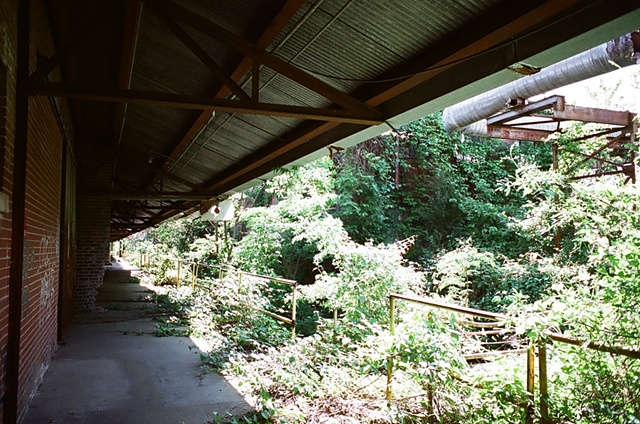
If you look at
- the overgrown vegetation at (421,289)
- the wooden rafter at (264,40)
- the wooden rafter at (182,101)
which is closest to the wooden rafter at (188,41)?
the wooden rafter at (182,101)

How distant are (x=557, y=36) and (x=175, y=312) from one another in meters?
9.52

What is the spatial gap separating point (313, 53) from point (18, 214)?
2664 mm

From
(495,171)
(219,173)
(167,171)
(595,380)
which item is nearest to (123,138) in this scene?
(167,171)

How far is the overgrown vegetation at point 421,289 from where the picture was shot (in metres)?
2.85

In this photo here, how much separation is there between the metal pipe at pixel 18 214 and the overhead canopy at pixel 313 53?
138mm

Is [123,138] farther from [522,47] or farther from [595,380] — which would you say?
[595,380]

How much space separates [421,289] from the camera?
282 inches

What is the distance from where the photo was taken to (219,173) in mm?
10086

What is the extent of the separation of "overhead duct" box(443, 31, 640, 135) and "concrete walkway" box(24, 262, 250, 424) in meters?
5.15

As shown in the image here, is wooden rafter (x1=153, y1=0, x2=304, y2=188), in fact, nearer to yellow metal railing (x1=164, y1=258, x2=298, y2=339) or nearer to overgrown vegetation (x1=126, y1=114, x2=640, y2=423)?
overgrown vegetation (x1=126, y1=114, x2=640, y2=423)

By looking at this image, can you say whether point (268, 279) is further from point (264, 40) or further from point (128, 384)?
point (264, 40)

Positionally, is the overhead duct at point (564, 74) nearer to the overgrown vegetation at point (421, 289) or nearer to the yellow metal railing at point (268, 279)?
the overgrown vegetation at point (421, 289)

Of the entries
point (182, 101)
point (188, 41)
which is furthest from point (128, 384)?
point (188, 41)

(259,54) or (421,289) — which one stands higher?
(259,54)
